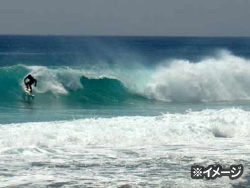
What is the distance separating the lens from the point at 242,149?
44.6 ft

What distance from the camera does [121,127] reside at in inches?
623

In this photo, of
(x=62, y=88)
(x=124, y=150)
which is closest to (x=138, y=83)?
(x=62, y=88)

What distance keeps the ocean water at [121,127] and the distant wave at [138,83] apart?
0.16 feet

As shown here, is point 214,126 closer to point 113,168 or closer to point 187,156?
point 187,156

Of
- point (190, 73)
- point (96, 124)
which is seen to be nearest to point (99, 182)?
point (96, 124)

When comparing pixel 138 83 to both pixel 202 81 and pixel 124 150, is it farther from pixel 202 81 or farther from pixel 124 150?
pixel 124 150

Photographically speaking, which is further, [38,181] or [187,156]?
[187,156]

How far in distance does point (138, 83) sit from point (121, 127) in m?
12.7

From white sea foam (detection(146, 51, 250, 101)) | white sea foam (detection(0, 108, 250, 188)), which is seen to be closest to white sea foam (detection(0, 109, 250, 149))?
white sea foam (detection(0, 108, 250, 188))

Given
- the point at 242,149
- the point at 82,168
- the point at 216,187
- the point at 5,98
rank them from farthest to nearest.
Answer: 1. the point at 5,98
2. the point at 242,149
3. the point at 82,168
4. the point at 216,187

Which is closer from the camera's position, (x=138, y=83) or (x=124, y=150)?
(x=124, y=150)

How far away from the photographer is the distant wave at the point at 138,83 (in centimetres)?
2455

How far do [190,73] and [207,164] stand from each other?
1625cm

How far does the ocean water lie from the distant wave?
47mm
